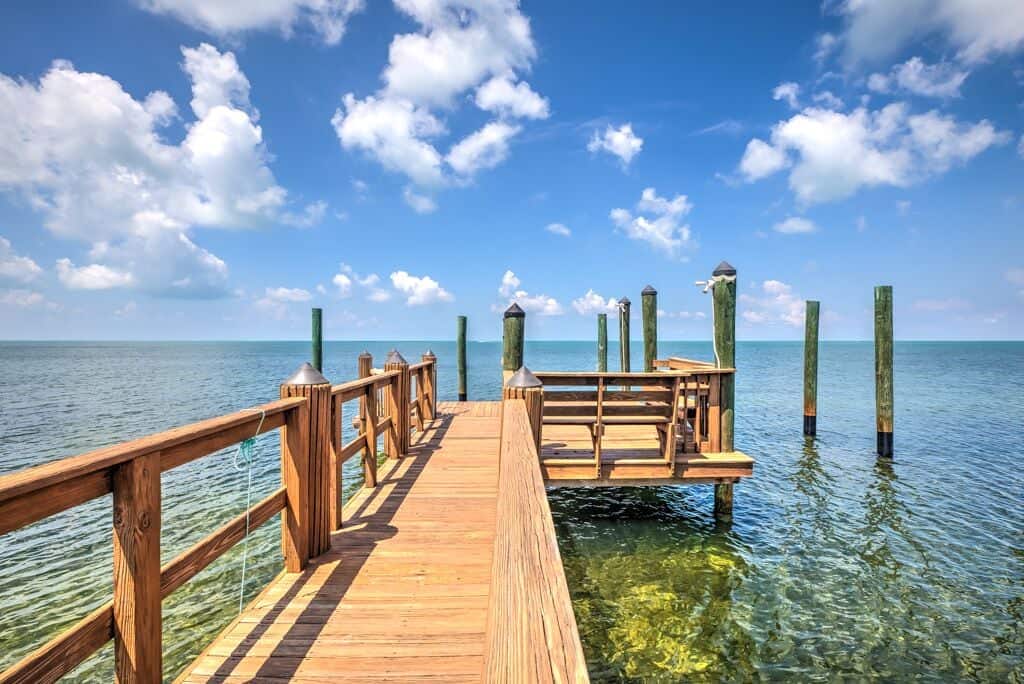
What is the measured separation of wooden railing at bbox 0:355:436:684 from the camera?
64.1 inches

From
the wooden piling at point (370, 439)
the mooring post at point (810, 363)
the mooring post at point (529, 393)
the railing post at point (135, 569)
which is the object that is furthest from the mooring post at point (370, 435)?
the mooring post at point (810, 363)

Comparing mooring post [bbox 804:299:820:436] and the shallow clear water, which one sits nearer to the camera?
the shallow clear water

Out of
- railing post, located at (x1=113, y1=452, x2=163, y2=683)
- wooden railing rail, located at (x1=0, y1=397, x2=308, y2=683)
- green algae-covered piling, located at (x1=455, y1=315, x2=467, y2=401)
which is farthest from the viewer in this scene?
green algae-covered piling, located at (x1=455, y1=315, x2=467, y2=401)

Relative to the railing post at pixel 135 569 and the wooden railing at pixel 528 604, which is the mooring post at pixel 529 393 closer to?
the wooden railing at pixel 528 604

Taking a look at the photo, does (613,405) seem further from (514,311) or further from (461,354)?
(461,354)

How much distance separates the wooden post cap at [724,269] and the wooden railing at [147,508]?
5974 mm

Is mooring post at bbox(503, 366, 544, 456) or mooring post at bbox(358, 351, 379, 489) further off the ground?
mooring post at bbox(503, 366, 544, 456)

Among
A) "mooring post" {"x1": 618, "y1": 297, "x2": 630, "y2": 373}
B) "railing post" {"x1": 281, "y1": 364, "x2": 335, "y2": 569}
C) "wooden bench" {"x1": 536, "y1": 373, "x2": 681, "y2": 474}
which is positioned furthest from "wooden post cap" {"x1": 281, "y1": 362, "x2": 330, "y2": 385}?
"mooring post" {"x1": 618, "y1": 297, "x2": 630, "y2": 373}

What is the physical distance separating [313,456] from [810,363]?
15.4m

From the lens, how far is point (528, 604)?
98cm

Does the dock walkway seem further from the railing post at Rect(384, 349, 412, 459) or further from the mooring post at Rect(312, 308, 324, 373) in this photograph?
the mooring post at Rect(312, 308, 324, 373)

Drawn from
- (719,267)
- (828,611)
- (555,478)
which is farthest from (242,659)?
(719,267)

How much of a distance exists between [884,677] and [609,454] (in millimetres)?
3563

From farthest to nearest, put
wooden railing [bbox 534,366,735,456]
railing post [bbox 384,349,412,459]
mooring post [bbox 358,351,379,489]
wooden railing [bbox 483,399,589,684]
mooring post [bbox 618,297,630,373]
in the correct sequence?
mooring post [bbox 618,297,630,373] < railing post [bbox 384,349,412,459] < wooden railing [bbox 534,366,735,456] < mooring post [bbox 358,351,379,489] < wooden railing [bbox 483,399,589,684]
